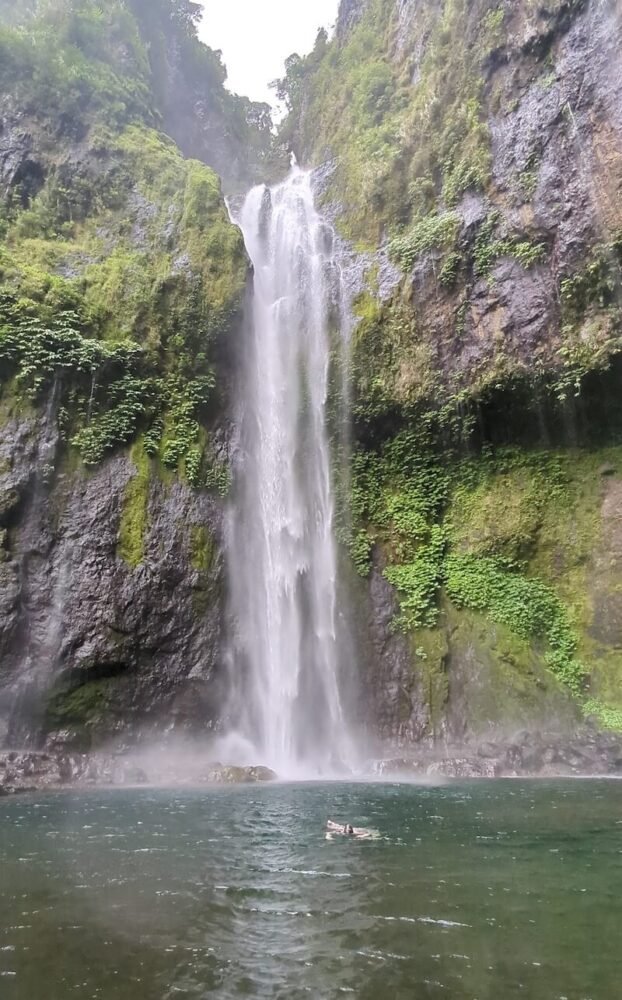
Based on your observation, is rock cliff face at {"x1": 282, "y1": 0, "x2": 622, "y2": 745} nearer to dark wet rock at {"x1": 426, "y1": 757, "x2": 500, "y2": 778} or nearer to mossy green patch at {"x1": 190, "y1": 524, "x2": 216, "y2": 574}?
dark wet rock at {"x1": 426, "y1": 757, "x2": 500, "y2": 778}


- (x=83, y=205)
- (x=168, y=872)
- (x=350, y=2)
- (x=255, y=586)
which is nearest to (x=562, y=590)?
(x=255, y=586)

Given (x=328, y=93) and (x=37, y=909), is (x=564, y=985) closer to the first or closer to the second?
(x=37, y=909)

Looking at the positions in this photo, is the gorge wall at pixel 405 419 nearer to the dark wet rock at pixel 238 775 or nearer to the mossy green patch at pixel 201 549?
the mossy green patch at pixel 201 549

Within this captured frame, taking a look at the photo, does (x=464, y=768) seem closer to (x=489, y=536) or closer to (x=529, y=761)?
(x=529, y=761)

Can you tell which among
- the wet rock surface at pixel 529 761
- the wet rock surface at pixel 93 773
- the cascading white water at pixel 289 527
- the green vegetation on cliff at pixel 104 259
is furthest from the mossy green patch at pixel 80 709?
the wet rock surface at pixel 529 761

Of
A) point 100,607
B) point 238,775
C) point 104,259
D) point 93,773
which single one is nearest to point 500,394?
point 238,775

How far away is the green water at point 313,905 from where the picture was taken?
11.9ft

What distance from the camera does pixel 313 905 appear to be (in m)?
4.93

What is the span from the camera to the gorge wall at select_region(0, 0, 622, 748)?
14844 millimetres

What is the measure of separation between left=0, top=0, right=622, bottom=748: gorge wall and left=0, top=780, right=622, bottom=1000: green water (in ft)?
20.9

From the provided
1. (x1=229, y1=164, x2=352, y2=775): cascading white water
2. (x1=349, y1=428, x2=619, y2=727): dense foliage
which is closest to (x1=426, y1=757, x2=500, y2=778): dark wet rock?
(x1=229, y1=164, x2=352, y2=775): cascading white water

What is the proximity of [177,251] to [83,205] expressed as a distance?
4.36 metres

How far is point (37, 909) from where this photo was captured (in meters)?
4.84

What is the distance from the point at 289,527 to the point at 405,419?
14.1 ft
